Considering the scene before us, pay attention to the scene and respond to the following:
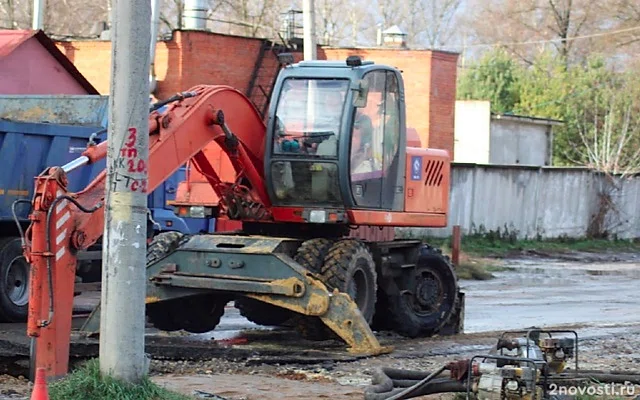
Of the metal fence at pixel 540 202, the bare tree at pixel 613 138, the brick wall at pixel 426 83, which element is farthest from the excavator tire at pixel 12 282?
the bare tree at pixel 613 138

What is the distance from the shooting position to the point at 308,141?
13.9m

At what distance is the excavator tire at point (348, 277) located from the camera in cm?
1302

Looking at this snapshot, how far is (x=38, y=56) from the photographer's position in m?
19.5

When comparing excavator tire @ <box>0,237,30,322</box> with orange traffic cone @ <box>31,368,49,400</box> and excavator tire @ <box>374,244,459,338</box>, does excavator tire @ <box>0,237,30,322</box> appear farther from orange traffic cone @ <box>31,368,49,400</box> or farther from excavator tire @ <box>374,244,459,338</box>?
orange traffic cone @ <box>31,368,49,400</box>

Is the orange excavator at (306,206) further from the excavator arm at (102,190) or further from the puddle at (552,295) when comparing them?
the puddle at (552,295)

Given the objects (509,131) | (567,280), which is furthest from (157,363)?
(509,131)

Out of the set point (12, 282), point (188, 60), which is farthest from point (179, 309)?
point (188, 60)

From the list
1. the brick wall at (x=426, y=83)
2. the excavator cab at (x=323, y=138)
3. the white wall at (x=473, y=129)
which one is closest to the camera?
the excavator cab at (x=323, y=138)

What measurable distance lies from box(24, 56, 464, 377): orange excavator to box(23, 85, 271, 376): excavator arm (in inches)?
0.8

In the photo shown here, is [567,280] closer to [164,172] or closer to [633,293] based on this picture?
[633,293]

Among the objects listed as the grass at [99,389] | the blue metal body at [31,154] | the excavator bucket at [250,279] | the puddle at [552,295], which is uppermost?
the blue metal body at [31,154]

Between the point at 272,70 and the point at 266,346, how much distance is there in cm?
2711

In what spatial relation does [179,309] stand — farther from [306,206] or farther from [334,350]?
[334,350]

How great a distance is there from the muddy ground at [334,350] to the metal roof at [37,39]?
13.7 feet
